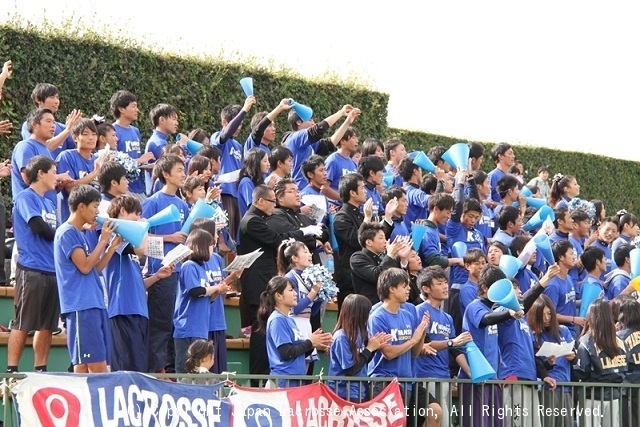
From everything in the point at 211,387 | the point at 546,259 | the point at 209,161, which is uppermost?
the point at 209,161

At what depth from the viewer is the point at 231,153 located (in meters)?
14.1

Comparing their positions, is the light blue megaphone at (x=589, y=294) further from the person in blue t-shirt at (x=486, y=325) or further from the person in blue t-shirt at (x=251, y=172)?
the person in blue t-shirt at (x=251, y=172)

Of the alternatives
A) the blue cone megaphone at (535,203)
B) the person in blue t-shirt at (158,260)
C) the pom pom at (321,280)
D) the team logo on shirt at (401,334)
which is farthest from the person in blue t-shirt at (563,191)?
the team logo on shirt at (401,334)

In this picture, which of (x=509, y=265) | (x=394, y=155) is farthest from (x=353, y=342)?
(x=394, y=155)

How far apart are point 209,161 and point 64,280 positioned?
3.51 metres

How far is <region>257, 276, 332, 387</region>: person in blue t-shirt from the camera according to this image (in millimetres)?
9633

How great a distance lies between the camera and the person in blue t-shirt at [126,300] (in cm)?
951

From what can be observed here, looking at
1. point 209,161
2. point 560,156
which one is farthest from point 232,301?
point 560,156

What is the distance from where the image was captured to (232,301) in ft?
41.1

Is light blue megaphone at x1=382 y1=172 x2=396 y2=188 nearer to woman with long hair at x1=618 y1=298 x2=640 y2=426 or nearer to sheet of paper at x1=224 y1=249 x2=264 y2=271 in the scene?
woman with long hair at x1=618 y1=298 x2=640 y2=426

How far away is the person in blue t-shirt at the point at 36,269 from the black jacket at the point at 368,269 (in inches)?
115

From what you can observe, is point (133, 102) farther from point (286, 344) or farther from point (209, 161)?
point (286, 344)

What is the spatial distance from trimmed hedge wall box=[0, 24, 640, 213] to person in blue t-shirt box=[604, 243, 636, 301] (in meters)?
5.72

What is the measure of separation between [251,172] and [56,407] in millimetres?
5913
